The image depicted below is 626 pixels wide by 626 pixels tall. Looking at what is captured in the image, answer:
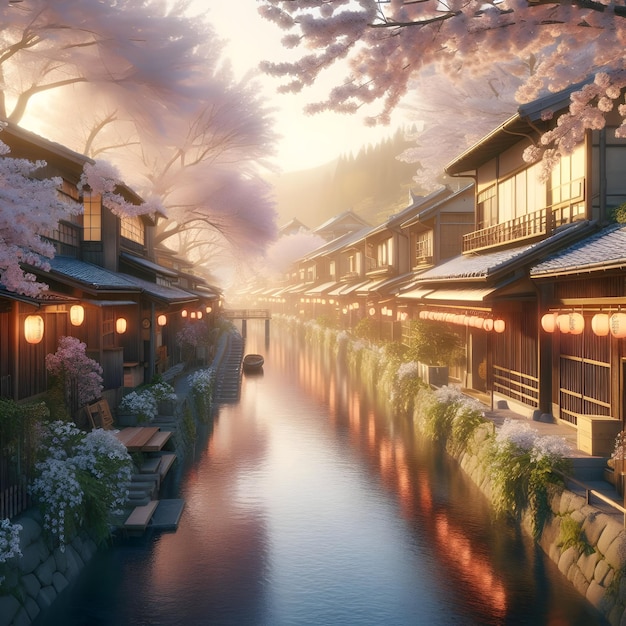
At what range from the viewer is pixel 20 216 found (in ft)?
32.6

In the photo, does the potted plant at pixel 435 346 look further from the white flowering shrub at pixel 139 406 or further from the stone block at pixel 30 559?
the stone block at pixel 30 559

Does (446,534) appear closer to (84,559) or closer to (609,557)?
(609,557)

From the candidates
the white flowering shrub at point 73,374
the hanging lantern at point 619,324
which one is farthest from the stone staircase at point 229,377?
the hanging lantern at point 619,324

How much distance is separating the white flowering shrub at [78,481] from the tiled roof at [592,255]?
10201 millimetres

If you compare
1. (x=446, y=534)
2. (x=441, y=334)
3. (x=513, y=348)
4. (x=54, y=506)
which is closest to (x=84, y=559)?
(x=54, y=506)

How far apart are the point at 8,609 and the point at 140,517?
451 centimetres

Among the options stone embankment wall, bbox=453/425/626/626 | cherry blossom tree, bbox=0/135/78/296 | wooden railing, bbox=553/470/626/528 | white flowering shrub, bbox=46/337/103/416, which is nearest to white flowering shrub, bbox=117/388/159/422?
white flowering shrub, bbox=46/337/103/416

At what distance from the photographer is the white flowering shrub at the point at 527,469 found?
12.2 metres

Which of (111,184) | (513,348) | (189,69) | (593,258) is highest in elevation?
(189,69)

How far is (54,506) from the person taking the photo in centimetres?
1062

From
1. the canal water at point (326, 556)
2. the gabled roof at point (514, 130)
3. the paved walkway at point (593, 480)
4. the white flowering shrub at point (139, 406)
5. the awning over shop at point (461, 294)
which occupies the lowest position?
the canal water at point (326, 556)

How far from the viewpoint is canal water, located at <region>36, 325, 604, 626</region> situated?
10.1 metres

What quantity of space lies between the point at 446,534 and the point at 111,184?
564 inches

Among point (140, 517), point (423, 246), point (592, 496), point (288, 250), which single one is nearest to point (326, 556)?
point (140, 517)
